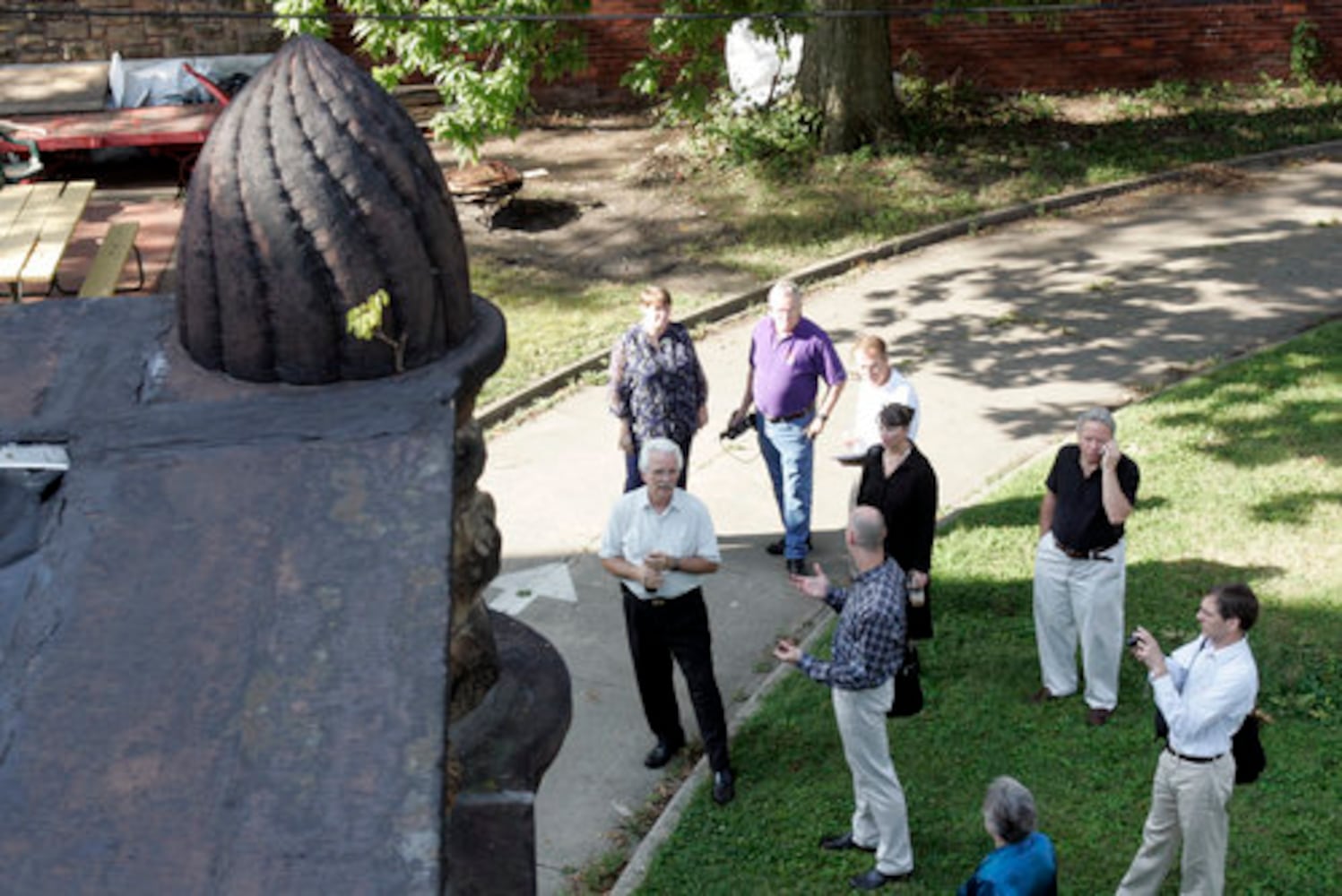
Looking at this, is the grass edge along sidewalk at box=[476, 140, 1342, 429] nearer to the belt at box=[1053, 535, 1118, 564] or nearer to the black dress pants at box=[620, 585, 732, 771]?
the black dress pants at box=[620, 585, 732, 771]

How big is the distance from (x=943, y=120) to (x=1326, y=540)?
9.89 meters

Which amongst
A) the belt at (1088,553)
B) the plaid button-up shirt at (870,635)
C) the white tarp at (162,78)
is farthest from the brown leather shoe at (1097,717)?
the white tarp at (162,78)

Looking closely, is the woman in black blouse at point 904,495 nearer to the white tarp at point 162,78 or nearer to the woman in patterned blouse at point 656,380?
the woman in patterned blouse at point 656,380

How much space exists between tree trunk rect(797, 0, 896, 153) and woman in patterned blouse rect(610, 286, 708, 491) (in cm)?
849

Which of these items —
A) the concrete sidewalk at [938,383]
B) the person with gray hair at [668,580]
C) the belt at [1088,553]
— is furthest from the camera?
the concrete sidewalk at [938,383]

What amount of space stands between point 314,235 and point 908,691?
16.0ft

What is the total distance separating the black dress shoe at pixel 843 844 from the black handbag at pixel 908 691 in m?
0.73

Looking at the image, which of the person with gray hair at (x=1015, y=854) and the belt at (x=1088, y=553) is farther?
the belt at (x=1088, y=553)

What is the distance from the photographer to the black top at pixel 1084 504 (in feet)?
24.2

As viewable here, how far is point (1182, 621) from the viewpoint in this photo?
27.5 feet

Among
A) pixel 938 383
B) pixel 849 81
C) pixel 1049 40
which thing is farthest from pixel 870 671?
pixel 1049 40

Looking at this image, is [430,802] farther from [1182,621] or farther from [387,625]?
[1182,621]

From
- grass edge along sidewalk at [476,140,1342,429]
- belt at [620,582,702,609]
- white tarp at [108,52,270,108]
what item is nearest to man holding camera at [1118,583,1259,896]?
belt at [620,582,702,609]

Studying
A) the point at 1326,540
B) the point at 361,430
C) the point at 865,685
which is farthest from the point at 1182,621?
the point at 361,430
